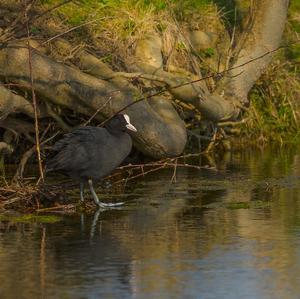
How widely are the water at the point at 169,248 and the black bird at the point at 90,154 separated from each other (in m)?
0.51

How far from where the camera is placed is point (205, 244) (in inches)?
436

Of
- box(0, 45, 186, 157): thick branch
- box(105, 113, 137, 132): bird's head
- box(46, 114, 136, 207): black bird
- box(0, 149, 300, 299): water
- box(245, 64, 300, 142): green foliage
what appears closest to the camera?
box(0, 149, 300, 299): water

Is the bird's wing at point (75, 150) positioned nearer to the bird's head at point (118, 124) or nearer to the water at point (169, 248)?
the bird's head at point (118, 124)

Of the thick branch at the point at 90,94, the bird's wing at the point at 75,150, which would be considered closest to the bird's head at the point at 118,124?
the bird's wing at the point at 75,150

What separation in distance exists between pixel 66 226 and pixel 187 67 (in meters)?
7.81

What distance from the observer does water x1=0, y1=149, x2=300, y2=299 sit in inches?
363

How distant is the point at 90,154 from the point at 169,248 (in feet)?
9.55

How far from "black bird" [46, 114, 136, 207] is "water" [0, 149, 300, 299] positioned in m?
0.51

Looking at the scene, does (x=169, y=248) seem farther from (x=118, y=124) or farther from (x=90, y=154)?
(x=118, y=124)

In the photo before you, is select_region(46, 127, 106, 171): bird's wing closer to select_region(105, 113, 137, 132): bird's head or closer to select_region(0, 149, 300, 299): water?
select_region(105, 113, 137, 132): bird's head

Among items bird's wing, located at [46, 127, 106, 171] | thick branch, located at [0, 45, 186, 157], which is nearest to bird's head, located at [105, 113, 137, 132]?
bird's wing, located at [46, 127, 106, 171]

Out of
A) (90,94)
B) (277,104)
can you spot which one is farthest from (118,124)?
(277,104)

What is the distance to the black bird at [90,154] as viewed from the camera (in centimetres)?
1356

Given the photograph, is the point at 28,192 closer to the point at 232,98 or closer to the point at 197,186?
the point at 197,186
